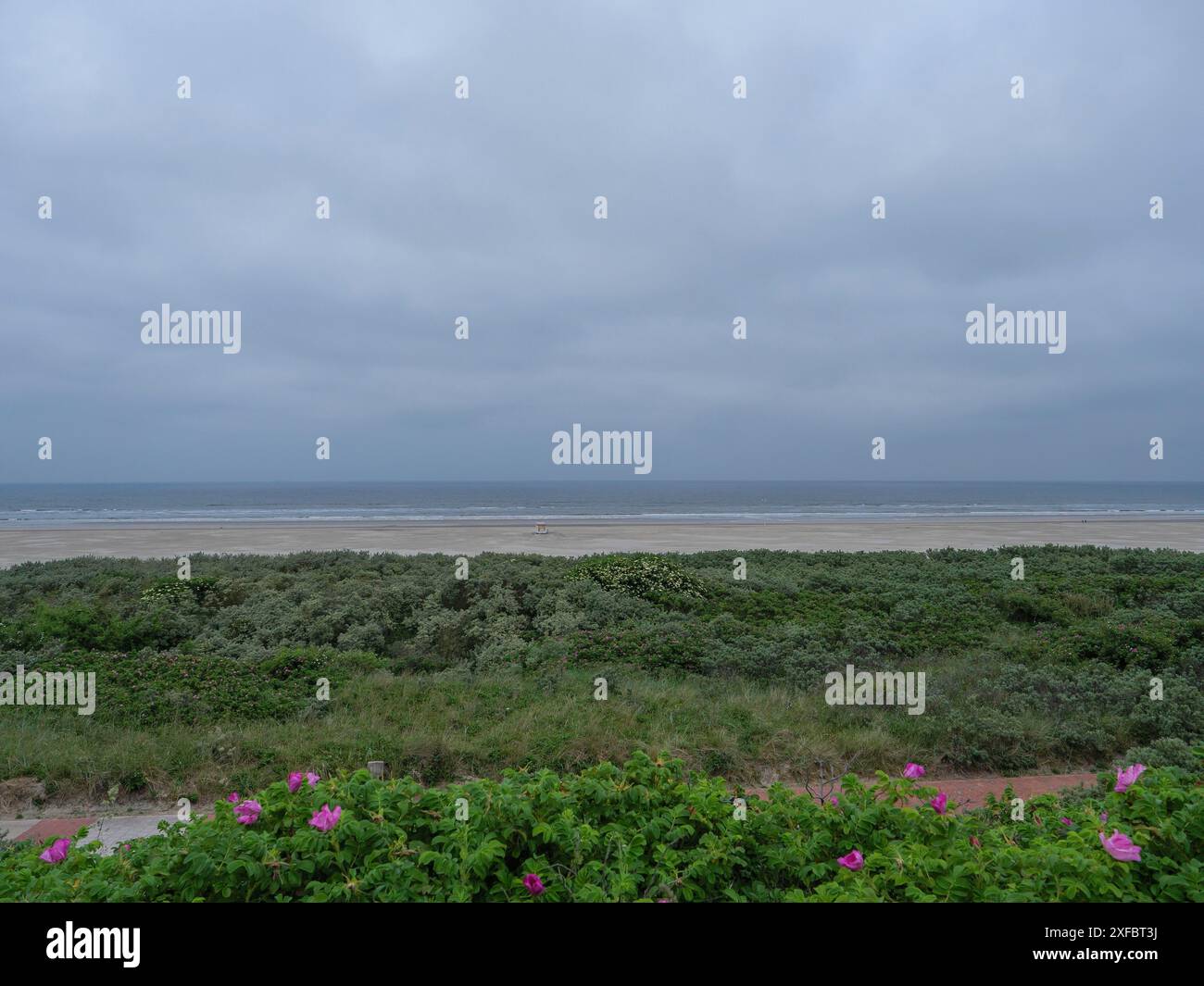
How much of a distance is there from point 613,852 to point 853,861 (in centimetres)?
102

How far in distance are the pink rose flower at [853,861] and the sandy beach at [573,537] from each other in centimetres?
2047

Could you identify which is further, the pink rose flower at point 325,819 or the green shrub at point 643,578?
the green shrub at point 643,578

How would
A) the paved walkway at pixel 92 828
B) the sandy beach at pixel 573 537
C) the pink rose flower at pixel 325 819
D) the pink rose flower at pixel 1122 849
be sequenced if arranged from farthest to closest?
the sandy beach at pixel 573 537, the paved walkway at pixel 92 828, the pink rose flower at pixel 325 819, the pink rose flower at pixel 1122 849

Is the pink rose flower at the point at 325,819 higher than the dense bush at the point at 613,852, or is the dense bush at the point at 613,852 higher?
the pink rose flower at the point at 325,819

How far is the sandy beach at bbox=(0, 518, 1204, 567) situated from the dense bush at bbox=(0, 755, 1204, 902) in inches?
791

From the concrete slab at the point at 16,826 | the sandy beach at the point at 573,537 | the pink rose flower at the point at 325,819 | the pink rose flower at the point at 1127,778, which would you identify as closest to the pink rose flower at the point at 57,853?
the pink rose flower at the point at 325,819

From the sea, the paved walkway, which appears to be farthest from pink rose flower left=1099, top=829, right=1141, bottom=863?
the sea

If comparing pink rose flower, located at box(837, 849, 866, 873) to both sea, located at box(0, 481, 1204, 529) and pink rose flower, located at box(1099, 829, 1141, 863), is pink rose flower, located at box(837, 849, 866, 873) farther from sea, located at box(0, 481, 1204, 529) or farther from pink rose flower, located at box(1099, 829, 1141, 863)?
sea, located at box(0, 481, 1204, 529)

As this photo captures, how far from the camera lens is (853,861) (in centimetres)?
293

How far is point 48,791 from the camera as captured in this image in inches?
223

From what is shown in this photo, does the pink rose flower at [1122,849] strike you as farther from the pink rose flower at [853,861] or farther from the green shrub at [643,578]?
the green shrub at [643,578]

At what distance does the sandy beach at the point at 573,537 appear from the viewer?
2870 cm
